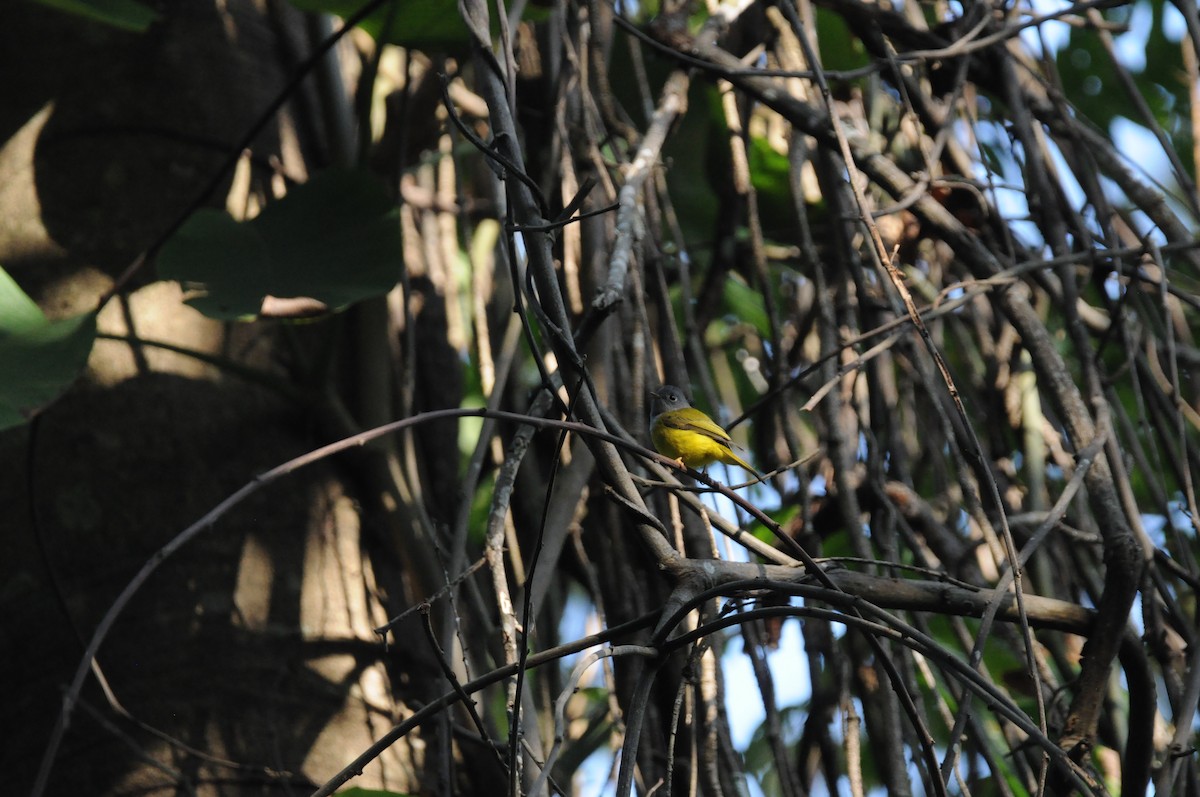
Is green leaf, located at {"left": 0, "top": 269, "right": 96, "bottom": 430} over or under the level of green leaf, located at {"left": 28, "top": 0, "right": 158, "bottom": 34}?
under

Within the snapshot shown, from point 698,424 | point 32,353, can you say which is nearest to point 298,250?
point 32,353

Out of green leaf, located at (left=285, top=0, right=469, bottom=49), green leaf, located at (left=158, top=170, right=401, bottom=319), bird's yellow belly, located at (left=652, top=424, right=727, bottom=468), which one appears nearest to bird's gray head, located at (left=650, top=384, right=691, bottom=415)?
bird's yellow belly, located at (left=652, top=424, right=727, bottom=468)

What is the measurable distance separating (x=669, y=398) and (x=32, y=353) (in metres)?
1.52

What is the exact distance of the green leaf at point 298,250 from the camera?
246 centimetres

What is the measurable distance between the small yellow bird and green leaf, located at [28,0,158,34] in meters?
1.61

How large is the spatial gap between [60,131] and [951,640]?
2891 mm

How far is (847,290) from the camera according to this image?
116 inches

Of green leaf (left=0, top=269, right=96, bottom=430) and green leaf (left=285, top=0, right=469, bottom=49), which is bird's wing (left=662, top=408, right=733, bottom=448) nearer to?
green leaf (left=285, top=0, right=469, bottom=49)

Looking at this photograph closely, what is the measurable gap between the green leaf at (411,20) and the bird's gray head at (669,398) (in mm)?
1080

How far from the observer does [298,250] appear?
2646 millimetres

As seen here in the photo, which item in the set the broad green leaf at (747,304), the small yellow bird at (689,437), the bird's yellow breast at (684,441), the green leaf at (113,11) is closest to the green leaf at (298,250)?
the green leaf at (113,11)

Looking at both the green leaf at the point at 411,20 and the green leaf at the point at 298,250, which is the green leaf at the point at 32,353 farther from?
the green leaf at the point at 411,20

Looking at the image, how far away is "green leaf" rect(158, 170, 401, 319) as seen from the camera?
8.06ft

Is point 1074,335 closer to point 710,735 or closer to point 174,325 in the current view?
point 710,735
